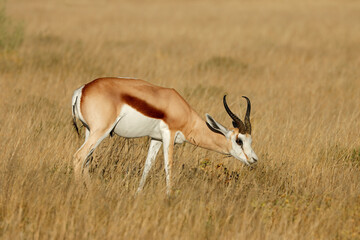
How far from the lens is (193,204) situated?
14.1 feet

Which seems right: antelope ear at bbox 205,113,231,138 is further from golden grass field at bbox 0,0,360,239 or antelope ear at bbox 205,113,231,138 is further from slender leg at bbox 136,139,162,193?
slender leg at bbox 136,139,162,193

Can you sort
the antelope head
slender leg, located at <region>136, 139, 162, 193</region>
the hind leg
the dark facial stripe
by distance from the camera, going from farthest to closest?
slender leg, located at <region>136, 139, 162, 193</region> < the antelope head < the dark facial stripe < the hind leg

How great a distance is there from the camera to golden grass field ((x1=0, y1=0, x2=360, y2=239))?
411cm

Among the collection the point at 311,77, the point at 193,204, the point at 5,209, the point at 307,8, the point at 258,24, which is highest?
the point at 307,8

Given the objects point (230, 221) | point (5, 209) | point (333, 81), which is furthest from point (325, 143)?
point (333, 81)

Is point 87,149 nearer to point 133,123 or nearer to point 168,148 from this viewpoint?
point 133,123

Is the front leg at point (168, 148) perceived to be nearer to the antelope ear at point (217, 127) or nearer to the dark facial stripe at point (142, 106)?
the dark facial stripe at point (142, 106)

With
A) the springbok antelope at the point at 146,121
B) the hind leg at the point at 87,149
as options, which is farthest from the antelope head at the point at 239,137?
the hind leg at the point at 87,149

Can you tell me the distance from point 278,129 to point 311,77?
4675 millimetres

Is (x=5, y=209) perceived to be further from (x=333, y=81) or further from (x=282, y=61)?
Answer: (x=282, y=61)

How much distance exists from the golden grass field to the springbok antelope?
0.24 metres

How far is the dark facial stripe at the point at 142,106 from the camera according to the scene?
4949 millimetres

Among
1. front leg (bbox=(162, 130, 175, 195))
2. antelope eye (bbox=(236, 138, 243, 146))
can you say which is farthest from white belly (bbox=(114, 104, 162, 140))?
antelope eye (bbox=(236, 138, 243, 146))

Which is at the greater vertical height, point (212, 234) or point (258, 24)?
point (258, 24)
